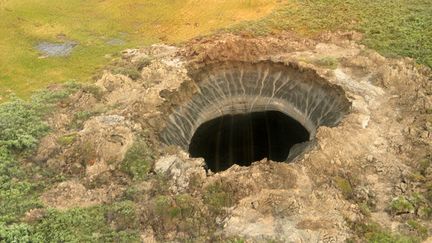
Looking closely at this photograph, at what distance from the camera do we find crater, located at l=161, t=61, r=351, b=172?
1833 inches

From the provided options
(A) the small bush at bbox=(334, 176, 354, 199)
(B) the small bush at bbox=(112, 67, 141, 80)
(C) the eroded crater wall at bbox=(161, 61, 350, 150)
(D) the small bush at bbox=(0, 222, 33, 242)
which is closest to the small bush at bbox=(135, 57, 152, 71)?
(B) the small bush at bbox=(112, 67, 141, 80)

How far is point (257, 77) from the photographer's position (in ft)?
168

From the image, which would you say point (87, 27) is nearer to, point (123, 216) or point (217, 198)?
point (123, 216)

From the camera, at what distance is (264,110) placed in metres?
A: 51.5

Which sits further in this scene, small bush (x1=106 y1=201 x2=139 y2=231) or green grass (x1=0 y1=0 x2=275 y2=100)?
green grass (x1=0 y1=0 x2=275 y2=100)

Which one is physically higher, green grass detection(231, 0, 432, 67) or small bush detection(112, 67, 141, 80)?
green grass detection(231, 0, 432, 67)

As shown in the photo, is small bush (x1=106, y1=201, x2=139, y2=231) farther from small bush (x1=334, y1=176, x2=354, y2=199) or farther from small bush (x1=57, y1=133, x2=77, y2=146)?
small bush (x1=334, y1=176, x2=354, y2=199)

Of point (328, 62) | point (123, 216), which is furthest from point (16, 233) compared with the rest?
point (328, 62)

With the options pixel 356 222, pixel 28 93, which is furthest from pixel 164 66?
pixel 356 222

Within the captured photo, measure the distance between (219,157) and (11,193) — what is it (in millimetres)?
19909

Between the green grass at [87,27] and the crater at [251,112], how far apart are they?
9.23 m

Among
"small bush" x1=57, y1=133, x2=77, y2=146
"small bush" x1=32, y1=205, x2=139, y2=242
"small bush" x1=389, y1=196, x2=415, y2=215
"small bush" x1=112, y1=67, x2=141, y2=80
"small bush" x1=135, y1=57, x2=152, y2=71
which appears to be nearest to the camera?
"small bush" x1=32, y1=205, x2=139, y2=242

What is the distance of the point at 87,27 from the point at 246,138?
2610cm

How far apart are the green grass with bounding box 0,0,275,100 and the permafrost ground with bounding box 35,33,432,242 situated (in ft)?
15.4
